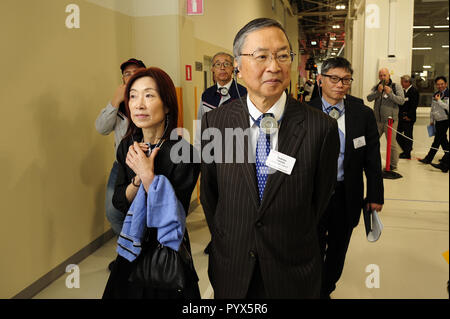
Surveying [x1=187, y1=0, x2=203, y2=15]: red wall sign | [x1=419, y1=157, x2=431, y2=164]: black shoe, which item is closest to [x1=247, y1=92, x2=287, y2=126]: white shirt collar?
[x1=187, y1=0, x2=203, y2=15]: red wall sign

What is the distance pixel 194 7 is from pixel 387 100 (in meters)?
4.30

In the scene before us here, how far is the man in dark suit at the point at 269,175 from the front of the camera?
1410 millimetres

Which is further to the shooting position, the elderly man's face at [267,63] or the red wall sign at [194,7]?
the red wall sign at [194,7]

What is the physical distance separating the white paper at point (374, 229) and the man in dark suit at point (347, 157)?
10cm

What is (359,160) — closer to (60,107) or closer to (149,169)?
(149,169)

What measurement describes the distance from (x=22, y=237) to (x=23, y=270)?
258 millimetres

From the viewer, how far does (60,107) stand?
3.43 meters

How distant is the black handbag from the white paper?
4.08 ft

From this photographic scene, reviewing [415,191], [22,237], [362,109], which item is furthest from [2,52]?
[415,191]

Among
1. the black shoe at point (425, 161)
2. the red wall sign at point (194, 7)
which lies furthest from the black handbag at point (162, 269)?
the black shoe at point (425, 161)
